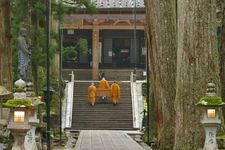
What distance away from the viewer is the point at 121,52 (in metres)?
51.2

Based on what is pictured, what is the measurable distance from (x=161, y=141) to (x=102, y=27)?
34189mm

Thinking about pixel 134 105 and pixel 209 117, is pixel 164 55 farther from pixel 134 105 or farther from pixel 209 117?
pixel 134 105

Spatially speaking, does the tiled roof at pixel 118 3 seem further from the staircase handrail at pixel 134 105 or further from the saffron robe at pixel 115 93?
the saffron robe at pixel 115 93

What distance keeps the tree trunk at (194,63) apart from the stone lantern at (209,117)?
0.16m

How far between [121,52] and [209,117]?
4010cm

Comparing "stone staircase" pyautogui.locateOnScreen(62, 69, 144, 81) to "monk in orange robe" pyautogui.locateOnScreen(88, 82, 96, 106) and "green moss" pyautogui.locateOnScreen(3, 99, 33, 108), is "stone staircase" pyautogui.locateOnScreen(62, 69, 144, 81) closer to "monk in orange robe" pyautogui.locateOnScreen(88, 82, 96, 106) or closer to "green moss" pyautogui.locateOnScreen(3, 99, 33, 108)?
"monk in orange robe" pyautogui.locateOnScreen(88, 82, 96, 106)

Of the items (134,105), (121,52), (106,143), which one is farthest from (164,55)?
(121,52)

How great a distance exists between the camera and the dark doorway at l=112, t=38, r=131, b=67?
51031 millimetres

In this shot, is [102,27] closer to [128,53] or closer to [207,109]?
[128,53]

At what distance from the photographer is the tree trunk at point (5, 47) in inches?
771

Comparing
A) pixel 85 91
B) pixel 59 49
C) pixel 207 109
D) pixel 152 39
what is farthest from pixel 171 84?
pixel 85 91

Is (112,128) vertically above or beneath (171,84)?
beneath

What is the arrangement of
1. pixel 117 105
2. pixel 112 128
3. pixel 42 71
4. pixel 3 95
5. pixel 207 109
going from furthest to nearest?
pixel 117 105, pixel 112 128, pixel 42 71, pixel 3 95, pixel 207 109

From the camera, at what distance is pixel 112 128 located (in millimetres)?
33969
